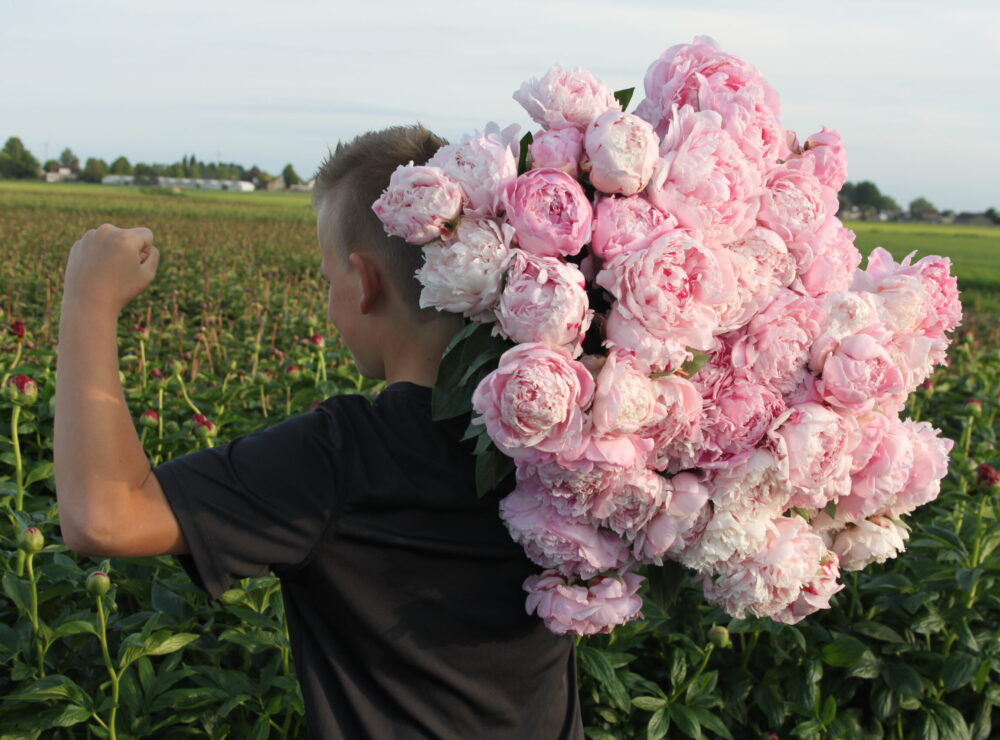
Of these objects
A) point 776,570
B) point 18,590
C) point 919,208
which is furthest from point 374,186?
point 919,208

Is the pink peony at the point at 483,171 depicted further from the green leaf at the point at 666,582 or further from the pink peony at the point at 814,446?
the green leaf at the point at 666,582

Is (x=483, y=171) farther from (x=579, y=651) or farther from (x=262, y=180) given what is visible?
(x=262, y=180)

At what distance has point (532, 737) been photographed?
1.59 metres

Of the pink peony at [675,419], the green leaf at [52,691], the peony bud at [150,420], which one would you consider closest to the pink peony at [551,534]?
the pink peony at [675,419]

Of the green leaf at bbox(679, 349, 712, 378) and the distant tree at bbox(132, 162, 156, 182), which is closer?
the green leaf at bbox(679, 349, 712, 378)

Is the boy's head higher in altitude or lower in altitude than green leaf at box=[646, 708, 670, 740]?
higher

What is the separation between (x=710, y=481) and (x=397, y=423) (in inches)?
17.4

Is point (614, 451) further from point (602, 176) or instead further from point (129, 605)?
point (129, 605)

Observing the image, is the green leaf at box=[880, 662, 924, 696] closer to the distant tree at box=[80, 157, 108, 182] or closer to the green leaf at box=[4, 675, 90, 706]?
the green leaf at box=[4, 675, 90, 706]

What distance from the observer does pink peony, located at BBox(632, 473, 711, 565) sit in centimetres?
133

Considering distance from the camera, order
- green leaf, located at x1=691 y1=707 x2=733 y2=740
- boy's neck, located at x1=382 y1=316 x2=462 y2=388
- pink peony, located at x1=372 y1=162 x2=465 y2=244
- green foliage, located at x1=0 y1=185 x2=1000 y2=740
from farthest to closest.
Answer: green leaf, located at x1=691 y1=707 x2=733 y2=740 → green foliage, located at x1=0 y1=185 x2=1000 y2=740 → boy's neck, located at x1=382 y1=316 x2=462 y2=388 → pink peony, located at x1=372 y1=162 x2=465 y2=244

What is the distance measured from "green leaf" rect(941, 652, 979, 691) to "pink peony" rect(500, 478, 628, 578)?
62.6 inches

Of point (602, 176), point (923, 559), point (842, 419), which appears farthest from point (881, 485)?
point (923, 559)

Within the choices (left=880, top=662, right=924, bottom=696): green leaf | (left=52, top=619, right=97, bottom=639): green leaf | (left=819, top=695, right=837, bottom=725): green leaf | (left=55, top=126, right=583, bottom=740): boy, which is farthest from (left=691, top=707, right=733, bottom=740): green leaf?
(left=52, top=619, right=97, bottom=639): green leaf
